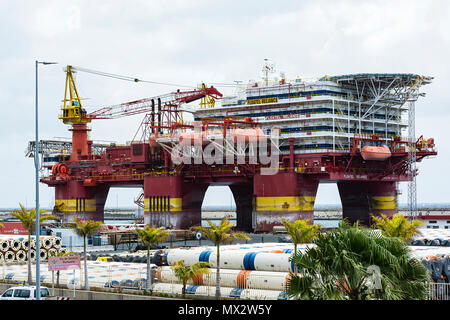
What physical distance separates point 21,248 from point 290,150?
42.0 metres

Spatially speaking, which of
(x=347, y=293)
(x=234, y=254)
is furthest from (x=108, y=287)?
(x=347, y=293)

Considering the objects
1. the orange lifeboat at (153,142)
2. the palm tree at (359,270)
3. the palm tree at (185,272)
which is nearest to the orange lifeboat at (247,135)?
the orange lifeboat at (153,142)

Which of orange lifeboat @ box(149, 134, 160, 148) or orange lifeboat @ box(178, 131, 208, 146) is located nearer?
orange lifeboat @ box(178, 131, 208, 146)

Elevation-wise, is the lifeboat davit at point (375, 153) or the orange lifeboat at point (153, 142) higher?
the orange lifeboat at point (153, 142)

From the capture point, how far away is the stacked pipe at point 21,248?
52.6 metres

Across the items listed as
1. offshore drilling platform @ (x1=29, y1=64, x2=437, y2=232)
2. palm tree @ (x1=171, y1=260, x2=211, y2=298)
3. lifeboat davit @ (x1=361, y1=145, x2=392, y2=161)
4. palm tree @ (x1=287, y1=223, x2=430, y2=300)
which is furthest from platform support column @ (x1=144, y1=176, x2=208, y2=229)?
palm tree @ (x1=287, y1=223, x2=430, y2=300)

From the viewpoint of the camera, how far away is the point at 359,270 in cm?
1947

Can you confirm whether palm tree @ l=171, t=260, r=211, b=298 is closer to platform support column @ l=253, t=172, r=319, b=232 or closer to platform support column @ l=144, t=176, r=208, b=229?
platform support column @ l=253, t=172, r=319, b=232

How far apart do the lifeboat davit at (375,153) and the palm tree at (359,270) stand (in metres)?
63.4

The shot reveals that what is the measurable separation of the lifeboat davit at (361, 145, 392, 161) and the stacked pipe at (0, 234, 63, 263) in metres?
41.9

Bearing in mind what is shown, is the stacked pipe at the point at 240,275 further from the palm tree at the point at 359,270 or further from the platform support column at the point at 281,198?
the platform support column at the point at 281,198

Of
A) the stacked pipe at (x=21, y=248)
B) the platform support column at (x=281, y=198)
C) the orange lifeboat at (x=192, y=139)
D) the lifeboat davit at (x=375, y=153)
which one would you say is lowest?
the stacked pipe at (x=21, y=248)

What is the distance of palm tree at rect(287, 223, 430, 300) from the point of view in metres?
19.7

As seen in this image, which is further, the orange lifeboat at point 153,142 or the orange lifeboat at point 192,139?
the orange lifeboat at point 153,142
